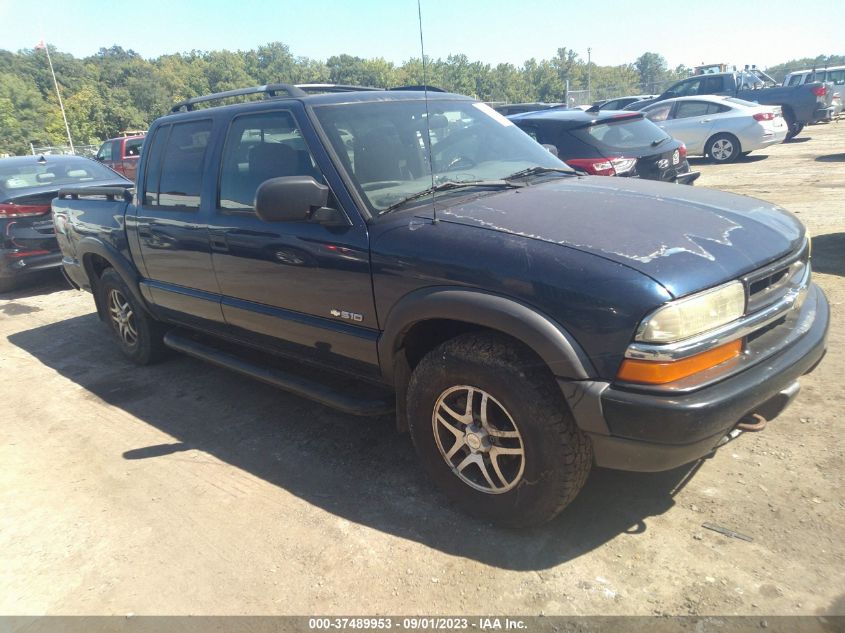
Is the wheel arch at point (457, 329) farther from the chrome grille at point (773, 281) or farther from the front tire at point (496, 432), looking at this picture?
the chrome grille at point (773, 281)

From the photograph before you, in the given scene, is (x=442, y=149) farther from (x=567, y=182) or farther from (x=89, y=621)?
(x=89, y=621)

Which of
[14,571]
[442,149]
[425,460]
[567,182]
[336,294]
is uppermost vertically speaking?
[442,149]

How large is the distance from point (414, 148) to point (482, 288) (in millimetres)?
1227

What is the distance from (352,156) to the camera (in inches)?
126

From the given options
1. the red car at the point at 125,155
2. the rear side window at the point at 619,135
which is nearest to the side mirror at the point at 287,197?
the rear side window at the point at 619,135

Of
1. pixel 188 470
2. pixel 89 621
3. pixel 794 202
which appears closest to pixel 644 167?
pixel 794 202

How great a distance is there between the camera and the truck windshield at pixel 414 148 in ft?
10.5

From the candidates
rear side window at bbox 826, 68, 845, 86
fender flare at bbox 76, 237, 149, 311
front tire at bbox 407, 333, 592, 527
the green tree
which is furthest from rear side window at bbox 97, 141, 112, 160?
the green tree

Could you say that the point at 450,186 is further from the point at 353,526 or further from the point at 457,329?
the point at 353,526

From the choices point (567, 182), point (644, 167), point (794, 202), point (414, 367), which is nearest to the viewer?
point (414, 367)

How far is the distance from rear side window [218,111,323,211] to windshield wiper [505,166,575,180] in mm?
1121

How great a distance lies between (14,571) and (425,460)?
1.99 metres

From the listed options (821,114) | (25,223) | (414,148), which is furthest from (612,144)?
(821,114)

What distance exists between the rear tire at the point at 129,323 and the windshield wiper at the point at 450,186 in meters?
2.85
